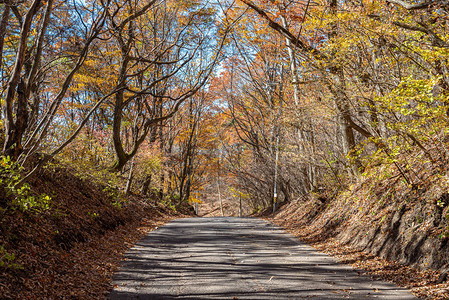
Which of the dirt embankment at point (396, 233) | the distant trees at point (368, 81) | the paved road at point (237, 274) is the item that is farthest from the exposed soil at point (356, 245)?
the distant trees at point (368, 81)

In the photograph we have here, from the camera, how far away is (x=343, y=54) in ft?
25.9

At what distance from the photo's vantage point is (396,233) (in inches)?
257

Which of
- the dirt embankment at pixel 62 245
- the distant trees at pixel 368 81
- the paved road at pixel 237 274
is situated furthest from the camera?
the distant trees at pixel 368 81

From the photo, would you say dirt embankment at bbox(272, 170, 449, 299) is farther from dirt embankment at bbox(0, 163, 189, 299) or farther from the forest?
dirt embankment at bbox(0, 163, 189, 299)

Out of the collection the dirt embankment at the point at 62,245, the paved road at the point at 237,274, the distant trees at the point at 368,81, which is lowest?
the paved road at the point at 237,274

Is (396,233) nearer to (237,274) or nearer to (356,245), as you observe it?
(356,245)

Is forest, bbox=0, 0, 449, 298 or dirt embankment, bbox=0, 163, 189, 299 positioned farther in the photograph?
forest, bbox=0, 0, 449, 298

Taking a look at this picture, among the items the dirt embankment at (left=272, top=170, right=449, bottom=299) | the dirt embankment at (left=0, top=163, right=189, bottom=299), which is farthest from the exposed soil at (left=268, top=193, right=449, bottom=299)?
the dirt embankment at (left=0, top=163, right=189, bottom=299)

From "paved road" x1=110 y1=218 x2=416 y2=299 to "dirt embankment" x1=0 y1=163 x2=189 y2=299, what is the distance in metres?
0.45

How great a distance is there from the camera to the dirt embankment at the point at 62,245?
14.4 ft

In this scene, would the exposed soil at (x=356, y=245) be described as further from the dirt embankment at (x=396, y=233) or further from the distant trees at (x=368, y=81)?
the distant trees at (x=368, y=81)

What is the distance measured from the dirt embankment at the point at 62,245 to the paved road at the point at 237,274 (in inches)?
17.6

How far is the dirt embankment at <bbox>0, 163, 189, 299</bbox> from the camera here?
4.39 metres

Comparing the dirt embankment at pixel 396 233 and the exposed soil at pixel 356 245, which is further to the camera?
the dirt embankment at pixel 396 233
